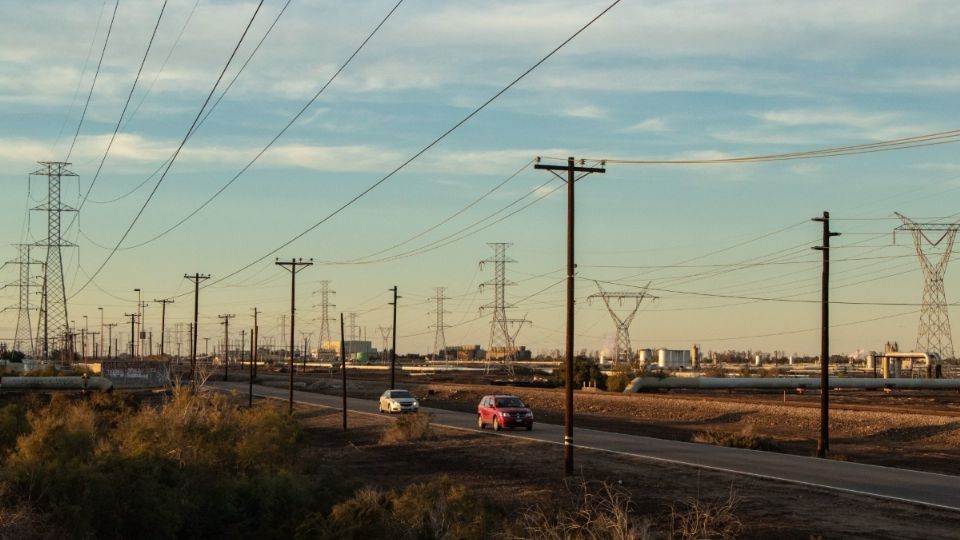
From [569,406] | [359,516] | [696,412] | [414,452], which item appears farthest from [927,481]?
[696,412]

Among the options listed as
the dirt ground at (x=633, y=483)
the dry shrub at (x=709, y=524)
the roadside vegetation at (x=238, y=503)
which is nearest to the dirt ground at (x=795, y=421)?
the dirt ground at (x=633, y=483)

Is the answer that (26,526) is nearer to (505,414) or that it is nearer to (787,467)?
(787,467)

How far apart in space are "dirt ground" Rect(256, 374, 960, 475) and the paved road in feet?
9.92

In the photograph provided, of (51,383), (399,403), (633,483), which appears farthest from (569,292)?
(51,383)

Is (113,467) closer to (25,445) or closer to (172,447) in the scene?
(25,445)

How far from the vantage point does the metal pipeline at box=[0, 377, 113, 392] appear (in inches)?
3634

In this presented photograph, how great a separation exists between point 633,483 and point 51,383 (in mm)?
75727

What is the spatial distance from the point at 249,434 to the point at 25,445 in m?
10.7

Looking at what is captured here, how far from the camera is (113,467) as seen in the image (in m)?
29.1

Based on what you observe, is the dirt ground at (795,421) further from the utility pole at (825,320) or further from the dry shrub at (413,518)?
the dry shrub at (413,518)

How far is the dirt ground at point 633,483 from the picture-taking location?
22891 mm

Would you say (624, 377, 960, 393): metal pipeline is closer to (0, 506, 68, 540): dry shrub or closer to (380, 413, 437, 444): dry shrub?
(380, 413, 437, 444): dry shrub

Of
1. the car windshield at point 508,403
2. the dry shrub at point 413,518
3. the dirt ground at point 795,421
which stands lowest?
the dirt ground at point 795,421

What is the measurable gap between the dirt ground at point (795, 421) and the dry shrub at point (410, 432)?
1147 centimetres
